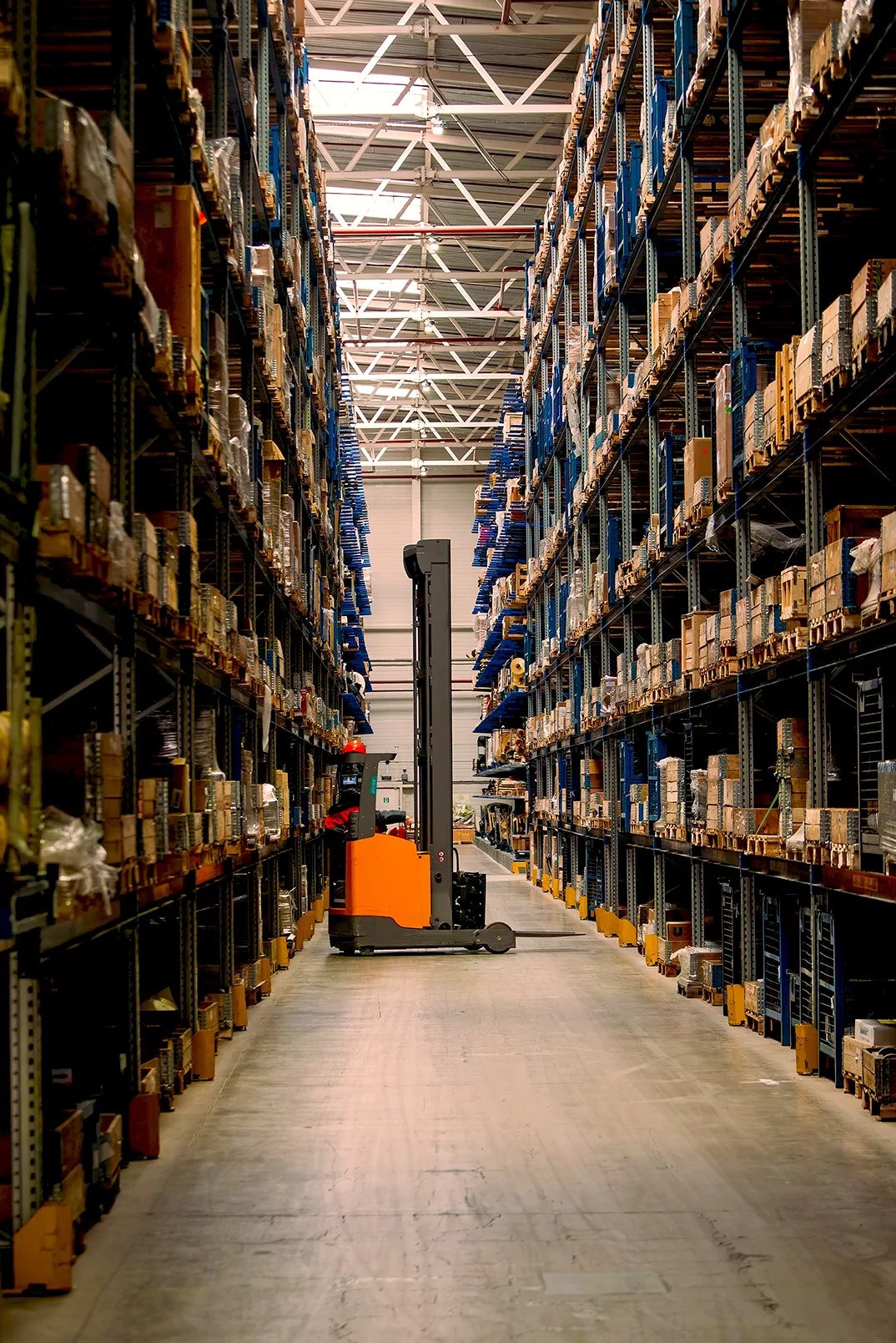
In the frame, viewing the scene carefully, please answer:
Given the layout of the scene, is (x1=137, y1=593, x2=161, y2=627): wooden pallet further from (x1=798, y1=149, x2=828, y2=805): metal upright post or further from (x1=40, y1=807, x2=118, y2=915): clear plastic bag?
(x1=798, y1=149, x2=828, y2=805): metal upright post

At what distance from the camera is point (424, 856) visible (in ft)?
41.7

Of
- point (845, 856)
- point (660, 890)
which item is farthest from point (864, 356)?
point (660, 890)

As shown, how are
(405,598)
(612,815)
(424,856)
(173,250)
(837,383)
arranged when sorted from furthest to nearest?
1. (405,598)
2. (612,815)
3. (424,856)
4. (837,383)
5. (173,250)

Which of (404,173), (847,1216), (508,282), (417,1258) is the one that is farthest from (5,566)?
(508,282)

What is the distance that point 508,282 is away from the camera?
93.7 feet

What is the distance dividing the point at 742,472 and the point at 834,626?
2.05m

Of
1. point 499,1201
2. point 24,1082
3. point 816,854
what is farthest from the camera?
point 816,854

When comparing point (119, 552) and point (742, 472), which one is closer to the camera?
point (119, 552)

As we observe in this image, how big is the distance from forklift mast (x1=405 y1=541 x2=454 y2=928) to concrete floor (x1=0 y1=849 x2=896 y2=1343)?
390cm

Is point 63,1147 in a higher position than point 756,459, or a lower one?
lower

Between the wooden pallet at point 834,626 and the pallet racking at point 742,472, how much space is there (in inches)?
0.5

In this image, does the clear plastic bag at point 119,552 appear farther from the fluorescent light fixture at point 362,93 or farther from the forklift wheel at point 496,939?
the fluorescent light fixture at point 362,93

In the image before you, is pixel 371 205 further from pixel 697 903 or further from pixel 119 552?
pixel 119 552

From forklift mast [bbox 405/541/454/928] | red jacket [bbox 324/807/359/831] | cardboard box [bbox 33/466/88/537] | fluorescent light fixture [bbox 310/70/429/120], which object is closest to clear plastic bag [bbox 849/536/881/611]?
cardboard box [bbox 33/466/88/537]
